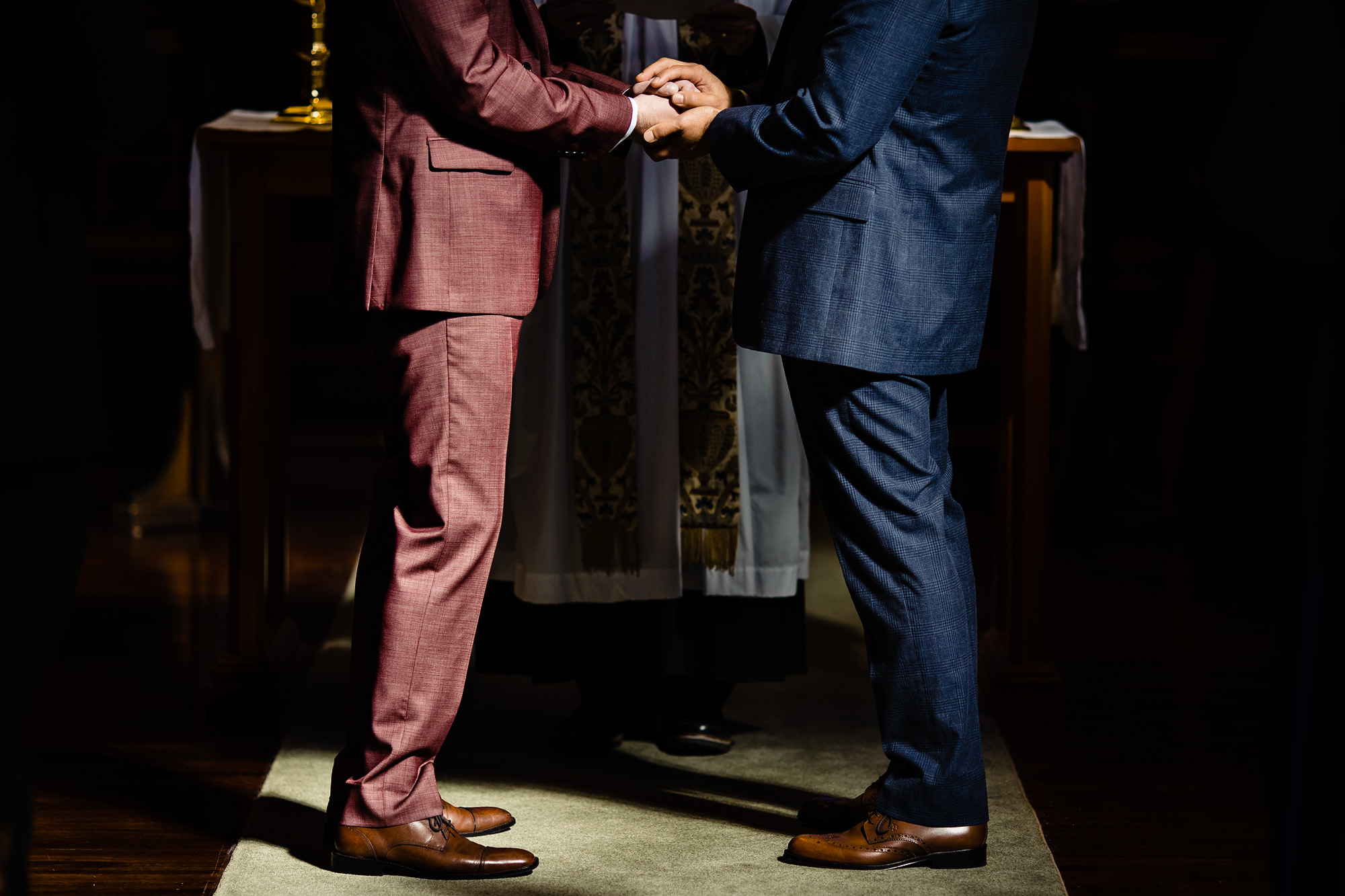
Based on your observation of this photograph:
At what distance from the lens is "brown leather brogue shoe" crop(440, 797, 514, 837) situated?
199 centimetres

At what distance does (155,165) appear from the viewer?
5.84 meters

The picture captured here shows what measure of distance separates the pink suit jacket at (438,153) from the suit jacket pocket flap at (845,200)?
0.33m

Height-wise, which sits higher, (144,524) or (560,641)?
(560,641)

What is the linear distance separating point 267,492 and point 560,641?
72cm

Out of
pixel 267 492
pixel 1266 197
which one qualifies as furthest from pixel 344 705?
pixel 1266 197

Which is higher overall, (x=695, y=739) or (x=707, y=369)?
(x=707, y=369)

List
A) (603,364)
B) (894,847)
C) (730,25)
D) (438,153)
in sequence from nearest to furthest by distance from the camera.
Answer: (438,153) < (894,847) < (730,25) < (603,364)

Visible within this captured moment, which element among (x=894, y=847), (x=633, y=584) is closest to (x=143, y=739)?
(x=633, y=584)

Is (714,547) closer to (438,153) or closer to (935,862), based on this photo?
(935,862)

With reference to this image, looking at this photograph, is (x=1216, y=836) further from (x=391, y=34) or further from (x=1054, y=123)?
(x=391, y=34)

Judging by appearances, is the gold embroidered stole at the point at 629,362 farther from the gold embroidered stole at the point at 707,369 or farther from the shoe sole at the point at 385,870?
the shoe sole at the point at 385,870

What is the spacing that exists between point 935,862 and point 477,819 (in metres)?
0.65

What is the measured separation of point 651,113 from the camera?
6.51 feet

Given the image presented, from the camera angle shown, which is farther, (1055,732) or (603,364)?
(1055,732)
